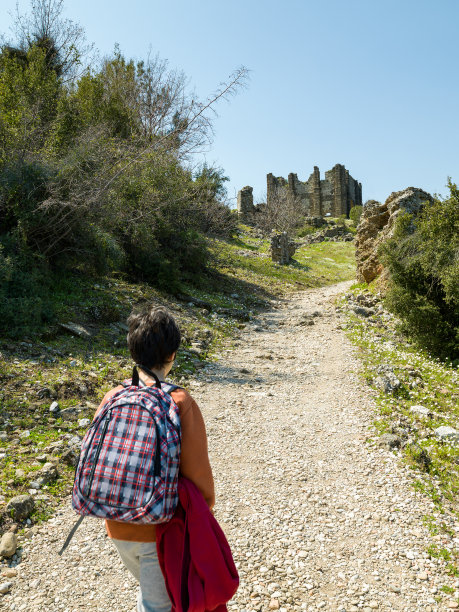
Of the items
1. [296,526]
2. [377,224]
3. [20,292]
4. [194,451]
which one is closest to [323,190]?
[377,224]

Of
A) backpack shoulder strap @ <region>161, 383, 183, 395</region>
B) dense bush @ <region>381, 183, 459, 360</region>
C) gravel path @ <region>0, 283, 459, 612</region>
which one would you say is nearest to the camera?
backpack shoulder strap @ <region>161, 383, 183, 395</region>

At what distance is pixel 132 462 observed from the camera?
72.2 inches

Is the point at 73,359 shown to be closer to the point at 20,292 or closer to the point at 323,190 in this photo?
the point at 20,292

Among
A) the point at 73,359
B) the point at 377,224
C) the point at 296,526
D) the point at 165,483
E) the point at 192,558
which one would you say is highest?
the point at 377,224

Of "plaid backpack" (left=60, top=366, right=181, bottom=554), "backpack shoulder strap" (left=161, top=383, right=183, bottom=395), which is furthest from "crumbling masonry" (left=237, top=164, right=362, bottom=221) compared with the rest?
"plaid backpack" (left=60, top=366, right=181, bottom=554)

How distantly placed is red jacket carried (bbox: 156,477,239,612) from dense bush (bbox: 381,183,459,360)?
8.43 metres

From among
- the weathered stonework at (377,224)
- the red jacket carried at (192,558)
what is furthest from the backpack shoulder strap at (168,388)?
the weathered stonework at (377,224)

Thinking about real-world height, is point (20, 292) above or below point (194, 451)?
above

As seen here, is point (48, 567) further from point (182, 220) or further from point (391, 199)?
point (391, 199)

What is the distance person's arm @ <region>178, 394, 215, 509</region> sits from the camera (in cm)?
195

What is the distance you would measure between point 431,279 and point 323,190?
53.0 m

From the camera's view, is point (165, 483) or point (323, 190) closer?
point (165, 483)

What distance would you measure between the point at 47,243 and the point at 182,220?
21.6ft

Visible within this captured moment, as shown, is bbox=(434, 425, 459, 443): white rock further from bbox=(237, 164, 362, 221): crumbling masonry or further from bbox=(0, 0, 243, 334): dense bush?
bbox=(237, 164, 362, 221): crumbling masonry
